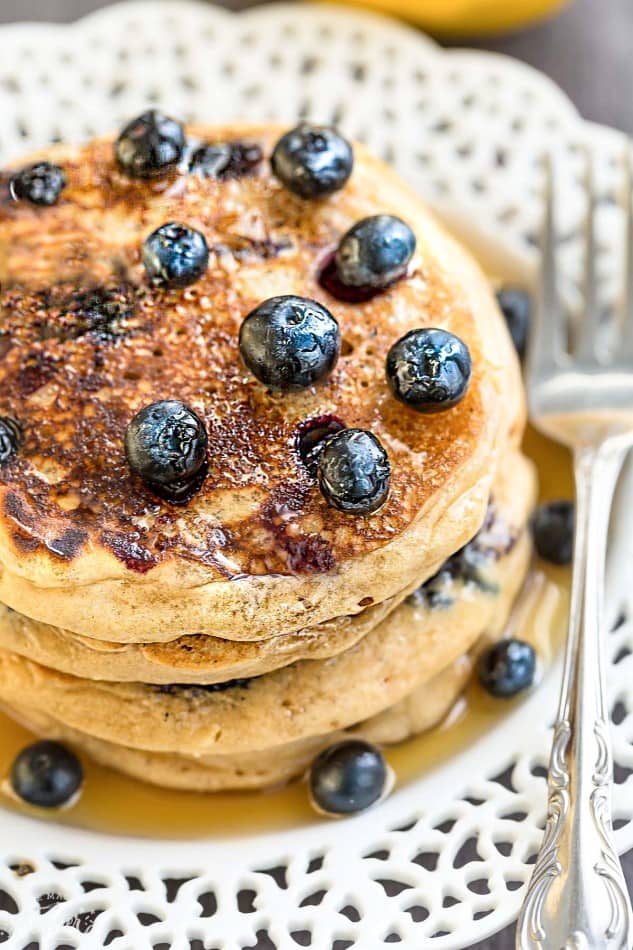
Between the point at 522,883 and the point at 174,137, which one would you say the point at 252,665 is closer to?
the point at 522,883

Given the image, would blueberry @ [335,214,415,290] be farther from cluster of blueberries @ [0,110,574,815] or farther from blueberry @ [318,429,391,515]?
blueberry @ [318,429,391,515]

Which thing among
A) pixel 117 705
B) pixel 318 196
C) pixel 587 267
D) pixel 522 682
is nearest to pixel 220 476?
pixel 117 705

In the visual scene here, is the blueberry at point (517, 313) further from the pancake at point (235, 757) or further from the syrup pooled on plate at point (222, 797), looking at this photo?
the pancake at point (235, 757)

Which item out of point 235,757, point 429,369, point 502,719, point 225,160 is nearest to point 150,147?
point 225,160

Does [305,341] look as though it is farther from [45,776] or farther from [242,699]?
[45,776]

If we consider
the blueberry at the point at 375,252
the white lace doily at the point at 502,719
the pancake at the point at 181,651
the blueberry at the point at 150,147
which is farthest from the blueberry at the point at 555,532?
the blueberry at the point at 150,147

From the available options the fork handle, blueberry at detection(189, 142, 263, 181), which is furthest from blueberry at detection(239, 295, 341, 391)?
the fork handle
